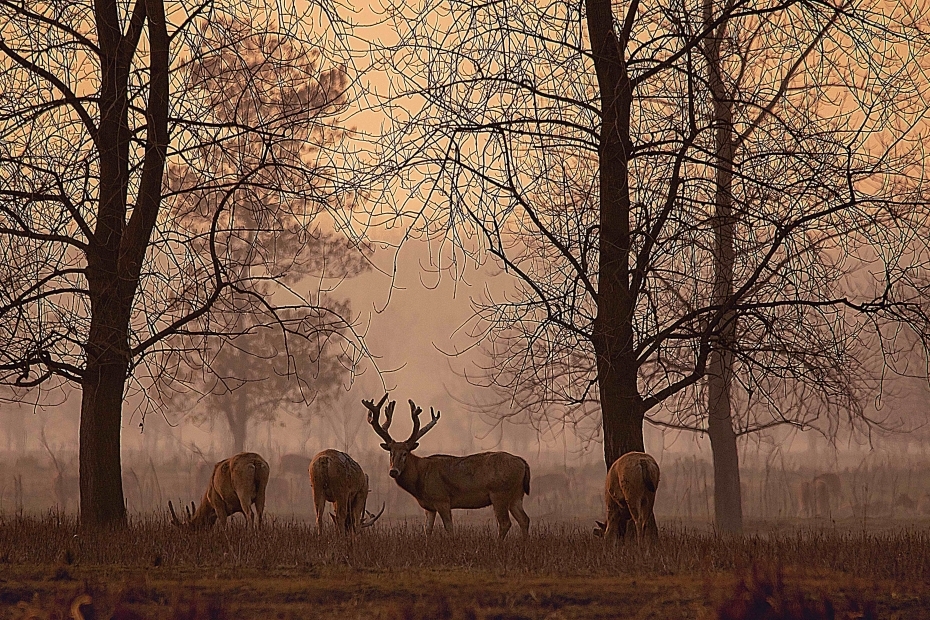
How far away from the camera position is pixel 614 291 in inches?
422

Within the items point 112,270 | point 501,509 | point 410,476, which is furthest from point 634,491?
point 112,270

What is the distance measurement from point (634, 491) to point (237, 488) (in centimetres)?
505

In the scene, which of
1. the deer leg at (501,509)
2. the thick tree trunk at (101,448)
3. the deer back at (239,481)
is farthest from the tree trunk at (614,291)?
the thick tree trunk at (101,448)

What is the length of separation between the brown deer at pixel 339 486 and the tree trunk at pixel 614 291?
10.6ft

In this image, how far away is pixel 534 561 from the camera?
823cm

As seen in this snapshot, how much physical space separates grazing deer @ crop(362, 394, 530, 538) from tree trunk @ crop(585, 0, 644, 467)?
7.75ft

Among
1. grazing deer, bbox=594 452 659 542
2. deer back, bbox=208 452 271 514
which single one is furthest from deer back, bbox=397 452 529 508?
grazing deer, bbox=594 452 659 542

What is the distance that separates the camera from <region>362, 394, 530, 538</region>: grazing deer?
13.0m

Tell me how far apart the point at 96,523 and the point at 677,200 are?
697 cm

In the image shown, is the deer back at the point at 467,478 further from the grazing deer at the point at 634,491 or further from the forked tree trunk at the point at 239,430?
the forked tree trunk at the point at 239,430

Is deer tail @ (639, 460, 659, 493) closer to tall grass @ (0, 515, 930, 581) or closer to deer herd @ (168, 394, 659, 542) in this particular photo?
tall grass @ (0, 515, 930, 581)

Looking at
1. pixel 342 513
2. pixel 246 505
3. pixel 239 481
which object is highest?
pixel 239 481

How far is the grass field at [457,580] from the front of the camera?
23.2 ft

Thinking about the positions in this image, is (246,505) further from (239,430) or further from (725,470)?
(239,430)
